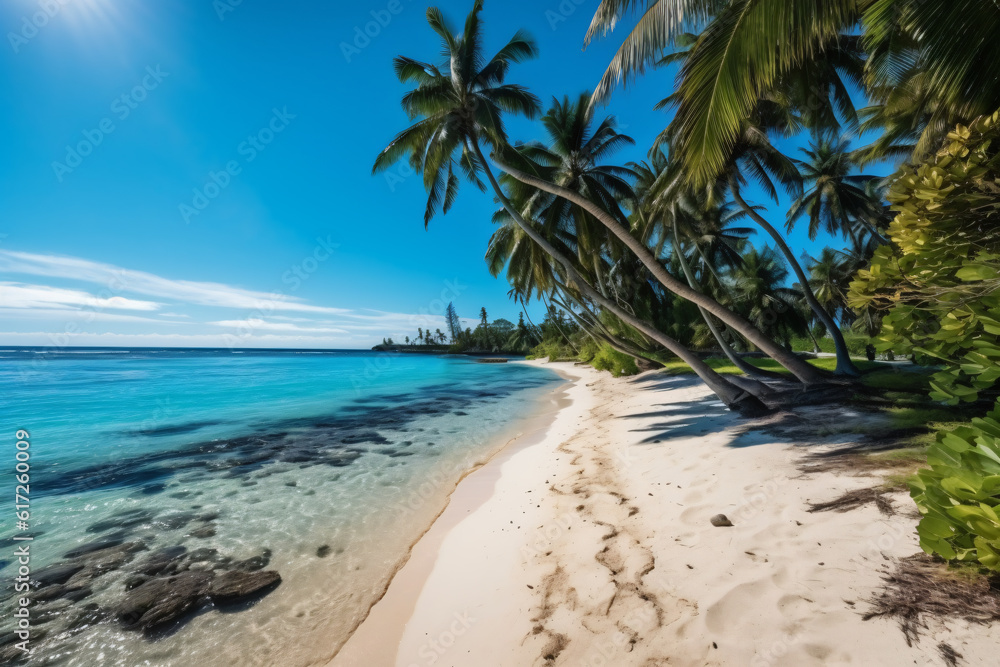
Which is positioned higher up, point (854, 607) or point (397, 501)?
point (854, 607)

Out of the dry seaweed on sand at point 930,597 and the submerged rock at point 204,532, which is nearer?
the dry seaweed on sand at point 930,597

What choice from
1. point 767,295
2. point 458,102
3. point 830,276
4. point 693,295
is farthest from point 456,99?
point 830,276

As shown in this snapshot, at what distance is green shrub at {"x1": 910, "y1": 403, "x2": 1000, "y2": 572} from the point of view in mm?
1546

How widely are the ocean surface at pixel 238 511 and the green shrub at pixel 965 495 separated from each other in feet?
13.1

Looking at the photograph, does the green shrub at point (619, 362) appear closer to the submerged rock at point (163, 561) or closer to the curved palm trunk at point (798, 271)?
the curved palm trunk at point (798, 271)

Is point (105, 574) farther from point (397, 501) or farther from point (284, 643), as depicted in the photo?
point (397, 501)

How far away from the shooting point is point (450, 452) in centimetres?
802

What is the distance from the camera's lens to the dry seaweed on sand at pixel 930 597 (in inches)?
69.7

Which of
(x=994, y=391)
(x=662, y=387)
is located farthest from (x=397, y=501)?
(x=662, y=387)

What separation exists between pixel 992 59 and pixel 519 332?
200 ft

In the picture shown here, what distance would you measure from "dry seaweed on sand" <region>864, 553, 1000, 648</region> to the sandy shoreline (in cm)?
7

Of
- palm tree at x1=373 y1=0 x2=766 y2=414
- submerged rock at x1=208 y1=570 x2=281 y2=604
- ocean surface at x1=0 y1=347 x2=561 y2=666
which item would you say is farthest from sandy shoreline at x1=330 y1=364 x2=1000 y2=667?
palm tree at x1=373 y1=0 x2=766 y2=414

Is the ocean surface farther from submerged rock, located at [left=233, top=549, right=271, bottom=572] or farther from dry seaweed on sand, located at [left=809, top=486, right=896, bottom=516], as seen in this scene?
dry seaweed on sand, located at [left=809, top=486, right=896, bottom=516]

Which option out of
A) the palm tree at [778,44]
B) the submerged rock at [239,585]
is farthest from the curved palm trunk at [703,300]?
the submerged rock at [239,585]
